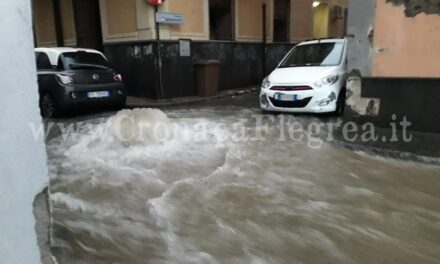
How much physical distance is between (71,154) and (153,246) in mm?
3282

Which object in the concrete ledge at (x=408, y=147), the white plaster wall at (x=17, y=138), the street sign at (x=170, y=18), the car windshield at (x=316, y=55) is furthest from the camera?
the street sign at (x=170, y=18)

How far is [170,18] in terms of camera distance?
11.0 metres

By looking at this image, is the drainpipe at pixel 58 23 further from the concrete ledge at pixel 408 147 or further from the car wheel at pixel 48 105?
the concrete ledge at pixel 408 147

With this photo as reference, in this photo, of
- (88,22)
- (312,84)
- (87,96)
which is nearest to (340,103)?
(312,84)

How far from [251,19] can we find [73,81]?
848 cm

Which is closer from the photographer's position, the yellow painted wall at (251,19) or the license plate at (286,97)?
the license plate at (286,97)

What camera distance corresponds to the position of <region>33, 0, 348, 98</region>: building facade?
1129cm

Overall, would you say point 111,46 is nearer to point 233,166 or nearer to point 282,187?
point 233,166

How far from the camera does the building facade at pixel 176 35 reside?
11.3 m

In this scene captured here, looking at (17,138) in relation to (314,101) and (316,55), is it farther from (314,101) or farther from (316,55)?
(316,55)

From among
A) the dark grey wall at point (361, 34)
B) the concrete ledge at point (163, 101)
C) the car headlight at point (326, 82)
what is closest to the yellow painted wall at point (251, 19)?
the concrete ledge at point (163, 101)

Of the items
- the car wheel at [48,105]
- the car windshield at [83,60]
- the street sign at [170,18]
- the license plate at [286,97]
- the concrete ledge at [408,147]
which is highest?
the street sign at [170,18]

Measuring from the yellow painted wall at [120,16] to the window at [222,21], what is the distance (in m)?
3.30

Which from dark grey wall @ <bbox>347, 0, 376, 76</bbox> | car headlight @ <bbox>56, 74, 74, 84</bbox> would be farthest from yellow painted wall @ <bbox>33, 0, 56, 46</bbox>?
dark grey wall @ <bbox>347, 0, 376, 76</bbox>
